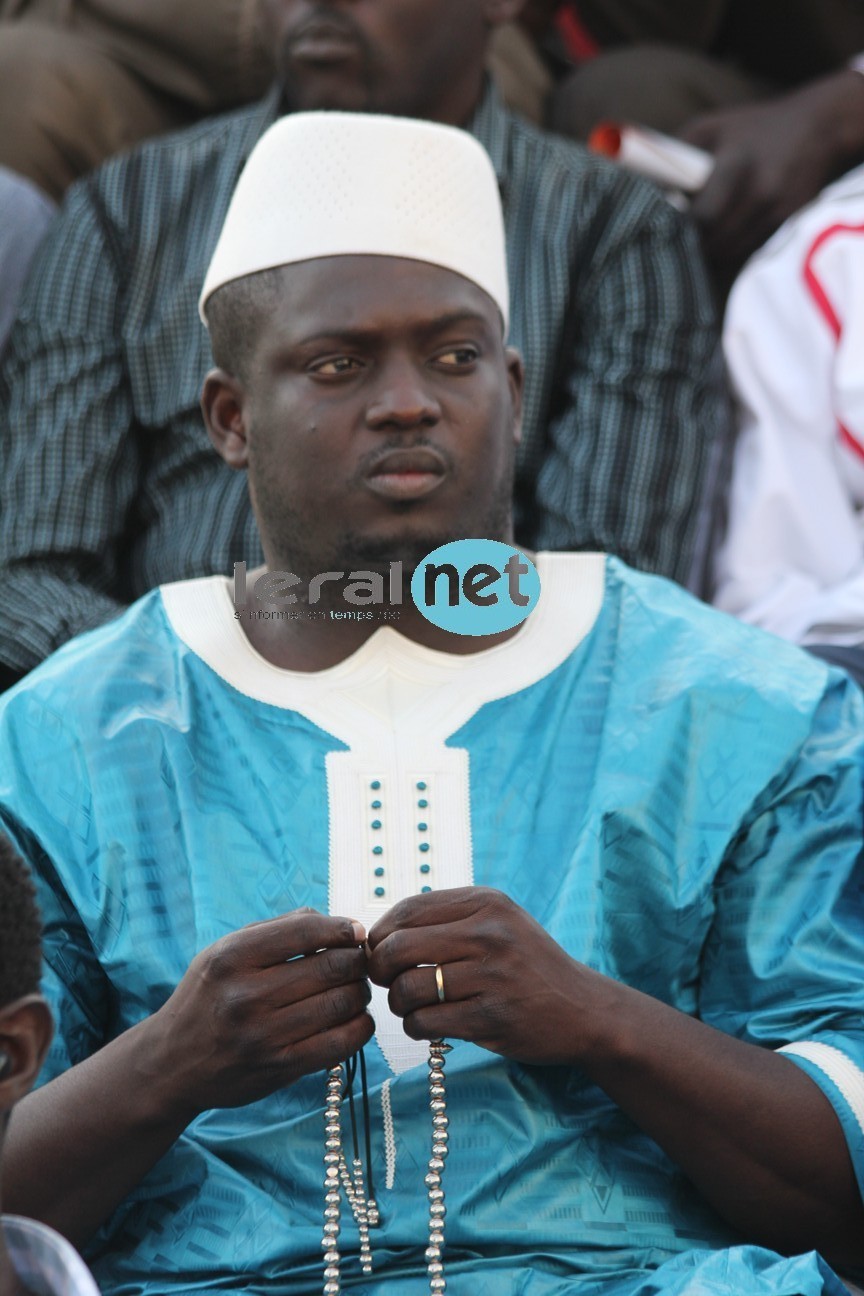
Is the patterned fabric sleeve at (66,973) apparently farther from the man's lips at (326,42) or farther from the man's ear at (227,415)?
the man's lips at (326,42)

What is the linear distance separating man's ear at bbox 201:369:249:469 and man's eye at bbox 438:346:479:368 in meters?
0.30

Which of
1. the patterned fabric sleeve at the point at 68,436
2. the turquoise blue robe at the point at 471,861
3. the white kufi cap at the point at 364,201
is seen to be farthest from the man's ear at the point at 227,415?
the patterned fabric sleeve at the point at 68,436

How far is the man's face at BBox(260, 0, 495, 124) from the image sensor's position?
A: 11.1ft

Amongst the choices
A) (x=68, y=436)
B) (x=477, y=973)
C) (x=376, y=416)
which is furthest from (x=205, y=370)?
(x=477, y=973)

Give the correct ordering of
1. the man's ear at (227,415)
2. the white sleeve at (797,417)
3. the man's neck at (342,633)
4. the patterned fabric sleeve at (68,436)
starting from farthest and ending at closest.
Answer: the white sleeve at (797,417)
the patterned fabric sleeve at (68,436)
the man's ear at (227,415)
the man's neck at (342,633)

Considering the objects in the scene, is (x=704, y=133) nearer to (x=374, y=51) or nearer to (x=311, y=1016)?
(x=374, y=51)

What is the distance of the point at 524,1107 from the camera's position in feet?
6.53

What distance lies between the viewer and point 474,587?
2223mm

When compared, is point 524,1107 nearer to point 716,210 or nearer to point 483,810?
point 483,810

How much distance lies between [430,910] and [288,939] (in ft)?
0.45

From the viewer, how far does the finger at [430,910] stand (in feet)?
5.91

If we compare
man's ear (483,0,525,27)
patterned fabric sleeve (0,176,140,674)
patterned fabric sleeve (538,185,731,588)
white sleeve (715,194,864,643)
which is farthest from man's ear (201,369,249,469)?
man's ear (483,0,525,27)

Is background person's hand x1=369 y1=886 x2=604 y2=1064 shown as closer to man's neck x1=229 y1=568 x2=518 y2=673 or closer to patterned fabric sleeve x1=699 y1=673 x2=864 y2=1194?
patterned fabric sleeve x1=699 y1=673 x2=864 y2=1194

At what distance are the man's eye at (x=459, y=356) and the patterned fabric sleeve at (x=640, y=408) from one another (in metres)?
0.85
